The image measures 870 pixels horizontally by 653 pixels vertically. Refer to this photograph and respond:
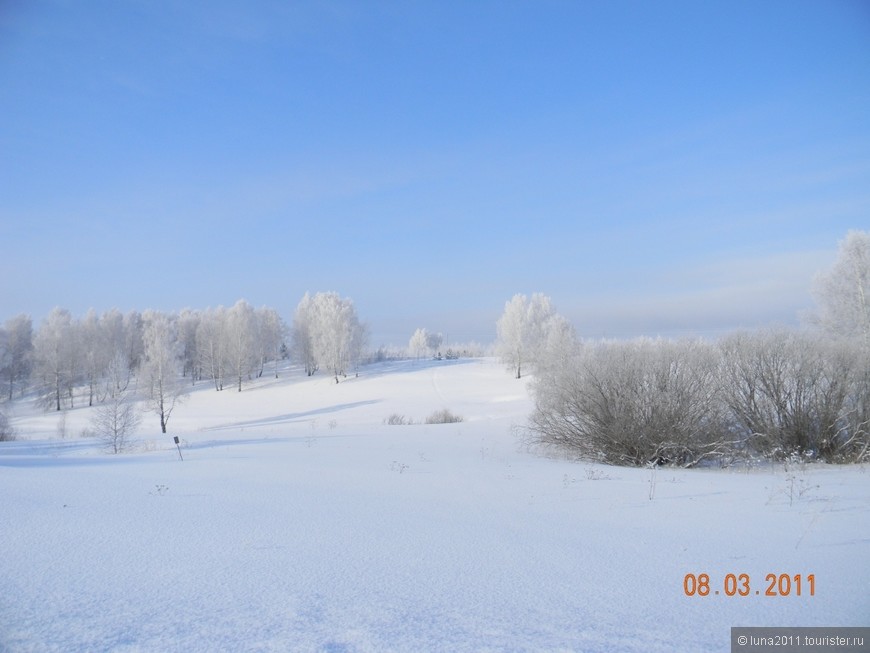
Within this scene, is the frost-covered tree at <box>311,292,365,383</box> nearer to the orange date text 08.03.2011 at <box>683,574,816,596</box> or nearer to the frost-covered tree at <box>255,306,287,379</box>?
the frost-covered tree at <box>255,306,287,379</box>

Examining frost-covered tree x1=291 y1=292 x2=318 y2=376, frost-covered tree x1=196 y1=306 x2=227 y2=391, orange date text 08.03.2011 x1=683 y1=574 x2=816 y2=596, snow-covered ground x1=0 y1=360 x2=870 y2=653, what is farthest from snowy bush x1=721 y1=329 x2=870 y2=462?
frost-covered tree x1=196 y1=306 x2=227 y2=391

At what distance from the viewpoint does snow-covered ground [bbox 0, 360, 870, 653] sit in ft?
10.0

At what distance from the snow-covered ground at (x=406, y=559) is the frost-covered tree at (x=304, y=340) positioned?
185ft

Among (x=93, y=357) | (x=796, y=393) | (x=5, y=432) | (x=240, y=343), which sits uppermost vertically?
(x=240, y=343)

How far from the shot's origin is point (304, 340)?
218ft

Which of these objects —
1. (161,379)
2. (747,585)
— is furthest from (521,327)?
(747,585)

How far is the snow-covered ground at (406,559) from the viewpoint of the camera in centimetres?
305

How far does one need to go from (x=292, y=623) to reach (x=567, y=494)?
5210mm

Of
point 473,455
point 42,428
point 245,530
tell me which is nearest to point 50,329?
point 42,428

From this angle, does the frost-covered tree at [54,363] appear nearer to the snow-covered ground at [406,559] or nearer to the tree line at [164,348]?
the tree line at [164,348]

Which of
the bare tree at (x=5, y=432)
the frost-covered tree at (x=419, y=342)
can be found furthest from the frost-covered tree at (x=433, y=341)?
the bare tree at (x=5, y=432)

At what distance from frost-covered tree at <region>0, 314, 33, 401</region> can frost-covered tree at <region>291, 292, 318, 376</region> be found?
27.9m

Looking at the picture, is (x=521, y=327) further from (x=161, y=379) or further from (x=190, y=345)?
(x=190, y=345)

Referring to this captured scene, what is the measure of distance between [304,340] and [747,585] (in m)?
65.1
